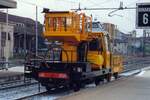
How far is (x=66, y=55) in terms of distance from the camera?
2175 cm

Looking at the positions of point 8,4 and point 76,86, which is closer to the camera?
point 76,86

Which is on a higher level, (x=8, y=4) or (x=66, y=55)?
(x=8, y=4)

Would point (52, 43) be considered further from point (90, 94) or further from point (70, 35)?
point (90, 94)

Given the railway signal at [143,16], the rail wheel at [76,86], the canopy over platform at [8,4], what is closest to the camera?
the rail wheel at [76,86]

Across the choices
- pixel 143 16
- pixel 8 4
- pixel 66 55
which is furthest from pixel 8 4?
pixel 66 55

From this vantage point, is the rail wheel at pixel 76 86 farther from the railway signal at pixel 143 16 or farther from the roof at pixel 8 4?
the roof at pixel 8 4

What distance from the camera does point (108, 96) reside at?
59.7ft

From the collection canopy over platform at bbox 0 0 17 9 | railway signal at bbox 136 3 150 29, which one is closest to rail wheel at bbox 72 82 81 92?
railway signal at bbox 136 3 150 29

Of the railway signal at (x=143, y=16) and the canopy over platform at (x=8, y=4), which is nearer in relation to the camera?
the railway signal at (x=143, y=16)

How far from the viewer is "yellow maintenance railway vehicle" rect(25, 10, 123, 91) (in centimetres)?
2028

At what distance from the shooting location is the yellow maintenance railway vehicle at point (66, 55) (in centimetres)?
2028

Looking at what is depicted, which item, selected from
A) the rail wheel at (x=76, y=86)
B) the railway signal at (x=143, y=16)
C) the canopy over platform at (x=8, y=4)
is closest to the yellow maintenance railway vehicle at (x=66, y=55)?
the rail wheel at (x=76, y=86)

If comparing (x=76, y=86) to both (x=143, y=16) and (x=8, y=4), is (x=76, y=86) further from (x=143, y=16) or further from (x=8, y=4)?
(x=8, y=4)

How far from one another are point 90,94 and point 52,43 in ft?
13.1
